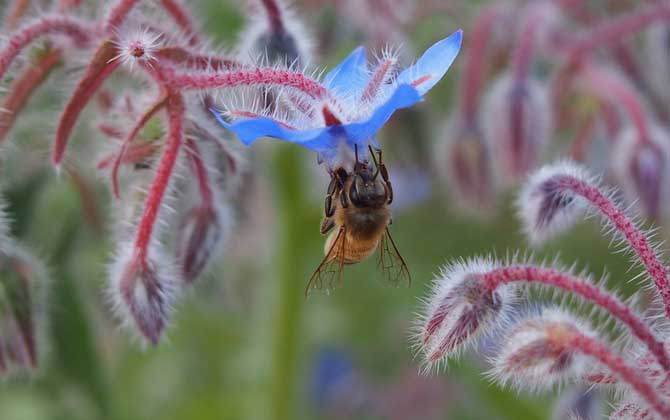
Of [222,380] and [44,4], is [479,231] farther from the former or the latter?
[44,4]

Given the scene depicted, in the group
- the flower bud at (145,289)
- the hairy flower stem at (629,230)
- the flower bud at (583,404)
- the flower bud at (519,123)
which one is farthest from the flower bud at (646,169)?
the flower bud at (145,289)

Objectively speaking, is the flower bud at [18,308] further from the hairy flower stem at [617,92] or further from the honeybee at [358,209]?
the hairy flower stem at [617,92]

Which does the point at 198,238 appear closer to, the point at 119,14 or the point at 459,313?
the point at 119,14

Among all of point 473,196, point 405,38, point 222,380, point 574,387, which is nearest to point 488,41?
point 405,38

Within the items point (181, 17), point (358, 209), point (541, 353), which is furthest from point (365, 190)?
point (181, 17)

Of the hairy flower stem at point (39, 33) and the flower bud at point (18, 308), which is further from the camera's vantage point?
the flower bud at point (18, 308)

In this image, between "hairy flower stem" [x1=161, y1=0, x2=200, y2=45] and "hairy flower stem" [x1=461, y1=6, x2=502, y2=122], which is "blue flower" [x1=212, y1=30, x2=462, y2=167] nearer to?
"hairy flower stem" [x1=161, y1=0, x2=200, y2=45]
